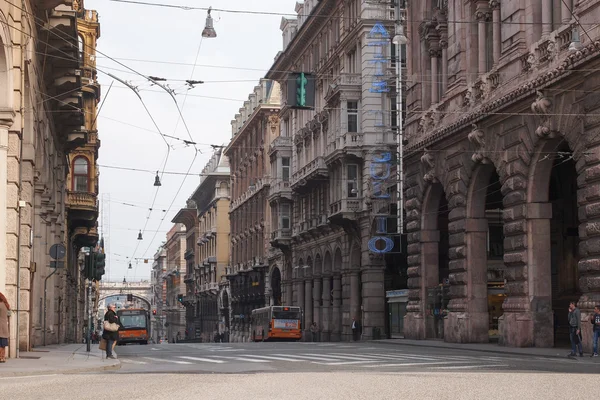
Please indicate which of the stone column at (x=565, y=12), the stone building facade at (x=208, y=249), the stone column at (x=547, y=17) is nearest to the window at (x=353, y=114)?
the stone column at (x=547, y=17)

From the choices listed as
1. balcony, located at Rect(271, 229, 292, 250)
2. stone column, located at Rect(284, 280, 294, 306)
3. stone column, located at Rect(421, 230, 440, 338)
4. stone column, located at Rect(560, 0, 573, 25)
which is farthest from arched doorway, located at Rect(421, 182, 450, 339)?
stone column, located at Rect(284, 280, 294, 306)

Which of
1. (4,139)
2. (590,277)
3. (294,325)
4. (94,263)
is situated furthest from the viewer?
(294,325)

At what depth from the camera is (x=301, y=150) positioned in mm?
73500

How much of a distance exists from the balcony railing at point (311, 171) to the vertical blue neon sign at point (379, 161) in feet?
23.1

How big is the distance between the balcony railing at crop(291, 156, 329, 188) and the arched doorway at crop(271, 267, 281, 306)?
12.4 meters

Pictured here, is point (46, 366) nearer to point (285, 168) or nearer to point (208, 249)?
point (285, 168)

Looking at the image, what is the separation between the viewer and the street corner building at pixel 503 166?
31.3 meters

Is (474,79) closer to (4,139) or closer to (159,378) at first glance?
(4,139)

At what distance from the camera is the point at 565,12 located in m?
32.7

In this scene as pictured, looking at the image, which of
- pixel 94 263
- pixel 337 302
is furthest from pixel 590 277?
pixel 337 302

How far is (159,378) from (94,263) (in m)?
19.7

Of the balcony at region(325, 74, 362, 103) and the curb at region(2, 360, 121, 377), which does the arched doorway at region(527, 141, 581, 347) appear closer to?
the curb at region(2, 360, 121, 377)

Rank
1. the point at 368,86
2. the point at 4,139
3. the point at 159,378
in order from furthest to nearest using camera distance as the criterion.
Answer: the point at 368,86 → the point at 4,139 → the point at 159,378

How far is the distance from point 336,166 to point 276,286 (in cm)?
2555
